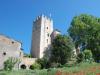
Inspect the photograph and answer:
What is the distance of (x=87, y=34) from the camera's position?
5556 centimetres

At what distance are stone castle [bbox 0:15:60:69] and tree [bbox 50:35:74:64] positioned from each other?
9.28 meters

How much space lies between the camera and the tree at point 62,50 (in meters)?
49.0

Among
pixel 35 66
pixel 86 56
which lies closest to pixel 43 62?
Result: pixel 35 66

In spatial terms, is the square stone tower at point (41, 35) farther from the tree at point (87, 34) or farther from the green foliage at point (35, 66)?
the tree at point (87, 34)

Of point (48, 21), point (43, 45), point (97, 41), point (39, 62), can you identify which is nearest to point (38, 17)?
point (48, 21)

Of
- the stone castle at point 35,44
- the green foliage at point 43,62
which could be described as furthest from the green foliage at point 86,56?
the stone castle at point 35,44

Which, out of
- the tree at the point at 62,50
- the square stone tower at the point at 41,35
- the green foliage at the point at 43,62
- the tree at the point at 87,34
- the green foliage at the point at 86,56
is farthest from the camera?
the square stone tower at the point at 41,35

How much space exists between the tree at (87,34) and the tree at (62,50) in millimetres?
4906

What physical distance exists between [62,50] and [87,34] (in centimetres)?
916

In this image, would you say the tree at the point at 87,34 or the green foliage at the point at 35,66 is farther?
the green foliage at the point at 35,66

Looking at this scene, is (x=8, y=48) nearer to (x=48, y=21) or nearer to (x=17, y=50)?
(x=17, y=50)

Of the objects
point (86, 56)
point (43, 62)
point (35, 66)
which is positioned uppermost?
point (86, 56)

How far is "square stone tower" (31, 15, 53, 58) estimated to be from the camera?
221ft

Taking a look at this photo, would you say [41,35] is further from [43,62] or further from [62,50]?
[62,50]
